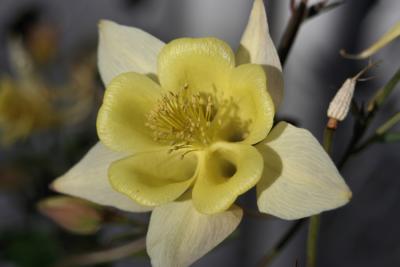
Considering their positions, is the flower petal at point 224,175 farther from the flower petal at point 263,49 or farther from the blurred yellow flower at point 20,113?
the blurred yellow flower at point 20,113

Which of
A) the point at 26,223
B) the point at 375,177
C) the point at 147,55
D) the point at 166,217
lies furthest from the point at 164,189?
the point at 375,177

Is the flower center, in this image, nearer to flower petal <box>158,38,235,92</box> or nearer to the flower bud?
flower petal <box>158,38,235,92</box>

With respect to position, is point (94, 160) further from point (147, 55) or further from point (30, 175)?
point (30, 175)

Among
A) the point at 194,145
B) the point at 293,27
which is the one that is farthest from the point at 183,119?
the point at 293,27

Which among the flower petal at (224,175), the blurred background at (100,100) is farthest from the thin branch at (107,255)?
the flower petal at (224,175)

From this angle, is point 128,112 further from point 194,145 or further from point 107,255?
point 107,255

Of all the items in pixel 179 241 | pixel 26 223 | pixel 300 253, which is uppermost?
pixel 179 241
